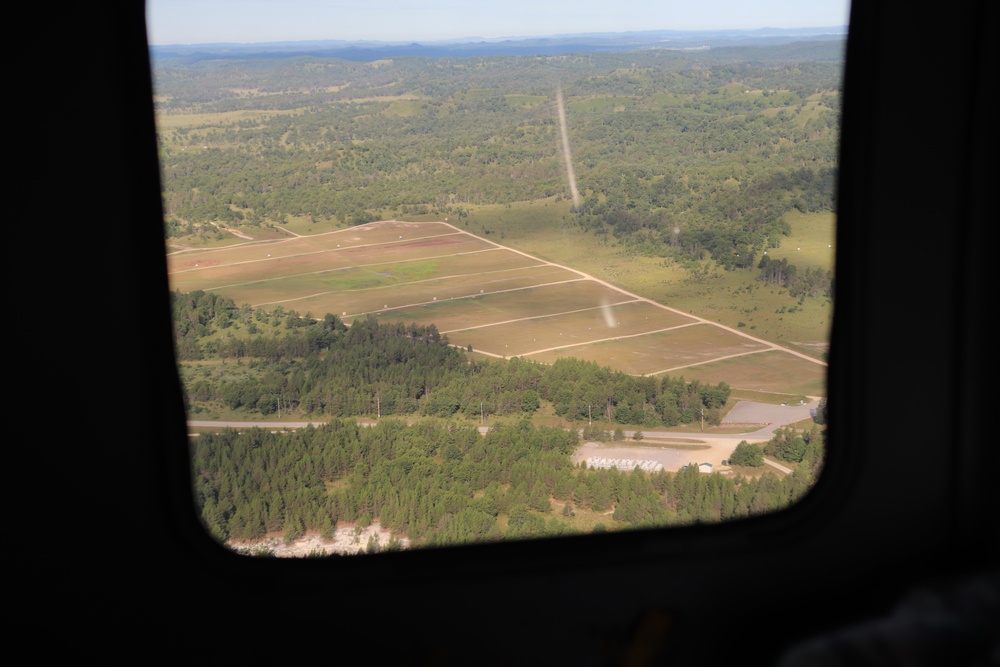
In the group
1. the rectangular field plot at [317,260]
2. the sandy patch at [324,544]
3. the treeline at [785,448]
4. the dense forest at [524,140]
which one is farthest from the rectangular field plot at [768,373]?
the rectangular field plot at [317,260]

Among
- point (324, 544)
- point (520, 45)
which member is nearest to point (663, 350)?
point (520, 45)

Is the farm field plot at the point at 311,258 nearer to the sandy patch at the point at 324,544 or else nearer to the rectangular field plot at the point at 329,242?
the rectangular field plot at the point at 329,242

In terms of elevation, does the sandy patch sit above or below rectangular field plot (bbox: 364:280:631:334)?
below

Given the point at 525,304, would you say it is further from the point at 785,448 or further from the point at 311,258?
the point at 785,448

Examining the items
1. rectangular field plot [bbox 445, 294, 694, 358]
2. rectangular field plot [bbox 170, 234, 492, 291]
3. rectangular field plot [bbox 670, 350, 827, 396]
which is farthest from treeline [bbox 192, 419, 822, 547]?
rectangular field plot [bbox 445, 294, 694, 358]

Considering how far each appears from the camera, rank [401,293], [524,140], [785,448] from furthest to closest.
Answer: [401,293], [524,140], [785,448]

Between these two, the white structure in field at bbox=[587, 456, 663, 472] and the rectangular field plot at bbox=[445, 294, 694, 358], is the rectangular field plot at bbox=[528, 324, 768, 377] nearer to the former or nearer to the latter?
the rectangular field plot at bbox=[445, 294, 694, 358]

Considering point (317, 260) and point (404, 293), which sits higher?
point (317, 260)

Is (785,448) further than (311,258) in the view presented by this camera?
No
